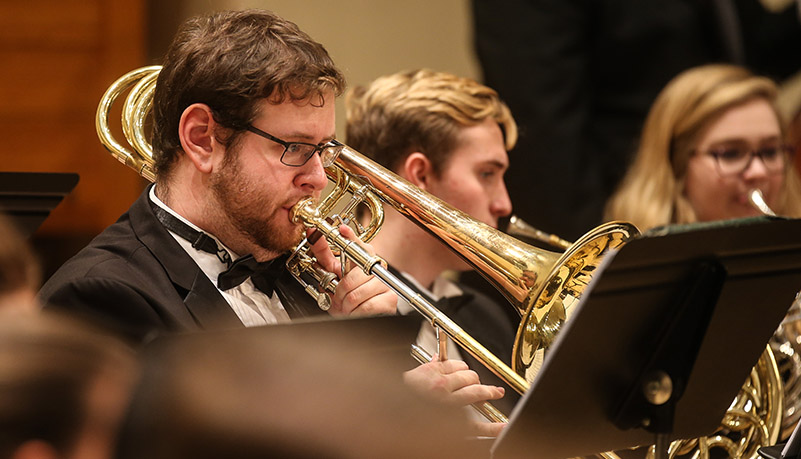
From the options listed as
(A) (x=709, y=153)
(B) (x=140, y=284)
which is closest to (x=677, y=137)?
(A) (x=709, y=153)

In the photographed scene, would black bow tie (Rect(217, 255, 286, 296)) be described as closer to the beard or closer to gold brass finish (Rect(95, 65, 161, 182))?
the beard

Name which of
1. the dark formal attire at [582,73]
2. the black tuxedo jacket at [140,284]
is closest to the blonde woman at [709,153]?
the dark formal attire at [582,73]

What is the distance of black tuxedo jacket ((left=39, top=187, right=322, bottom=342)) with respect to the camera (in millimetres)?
1628

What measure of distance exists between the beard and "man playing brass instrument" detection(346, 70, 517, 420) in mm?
727

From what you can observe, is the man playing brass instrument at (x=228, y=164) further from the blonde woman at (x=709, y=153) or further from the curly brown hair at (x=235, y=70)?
the blonde woman at (x=709, y=153)

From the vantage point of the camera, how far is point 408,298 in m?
1.76

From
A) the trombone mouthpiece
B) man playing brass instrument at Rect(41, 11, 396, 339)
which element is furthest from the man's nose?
the trombone mouthpiece

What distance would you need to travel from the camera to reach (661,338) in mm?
1528

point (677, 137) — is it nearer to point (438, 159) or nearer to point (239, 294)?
point (438, 159)

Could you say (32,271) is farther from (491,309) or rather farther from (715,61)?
(715,61)

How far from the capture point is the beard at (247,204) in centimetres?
183

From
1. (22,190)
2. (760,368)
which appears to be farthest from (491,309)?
(22,190)

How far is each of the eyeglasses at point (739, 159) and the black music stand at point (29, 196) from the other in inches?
83.1

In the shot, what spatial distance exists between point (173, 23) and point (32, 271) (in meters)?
1.94
